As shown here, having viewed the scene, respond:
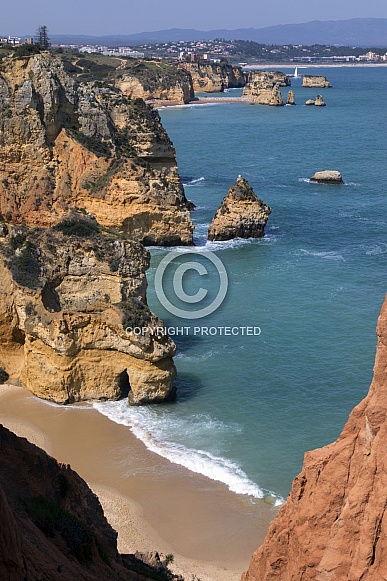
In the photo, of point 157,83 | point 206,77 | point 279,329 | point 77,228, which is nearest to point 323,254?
point 279,329

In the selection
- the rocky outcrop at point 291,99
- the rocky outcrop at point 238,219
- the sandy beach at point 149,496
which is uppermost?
the rocky outcrop at point 291,99

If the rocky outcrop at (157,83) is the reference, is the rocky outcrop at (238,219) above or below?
below

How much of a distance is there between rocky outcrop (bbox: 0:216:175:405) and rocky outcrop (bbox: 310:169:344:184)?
45722 millimetres

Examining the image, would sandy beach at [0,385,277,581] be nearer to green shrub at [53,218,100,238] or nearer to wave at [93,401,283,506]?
wave at [93,401,283,506]

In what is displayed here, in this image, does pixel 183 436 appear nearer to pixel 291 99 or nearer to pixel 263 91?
pixel 291 99

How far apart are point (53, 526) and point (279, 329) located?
2369 cm

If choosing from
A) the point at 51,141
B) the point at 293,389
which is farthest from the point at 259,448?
the point at 51,141

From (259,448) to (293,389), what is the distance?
178 inches

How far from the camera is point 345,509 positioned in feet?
40.9

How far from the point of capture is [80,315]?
92.8ft

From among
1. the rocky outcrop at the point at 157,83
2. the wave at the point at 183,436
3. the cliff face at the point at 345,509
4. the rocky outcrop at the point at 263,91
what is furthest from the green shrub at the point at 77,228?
the rocky outcrop at the point at 263,91

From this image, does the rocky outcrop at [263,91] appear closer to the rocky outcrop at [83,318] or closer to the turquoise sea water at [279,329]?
the turquoise sea water at [279,329]

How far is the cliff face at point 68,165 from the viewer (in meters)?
43.7

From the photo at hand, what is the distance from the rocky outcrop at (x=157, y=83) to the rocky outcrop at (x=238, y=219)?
9625 cm
